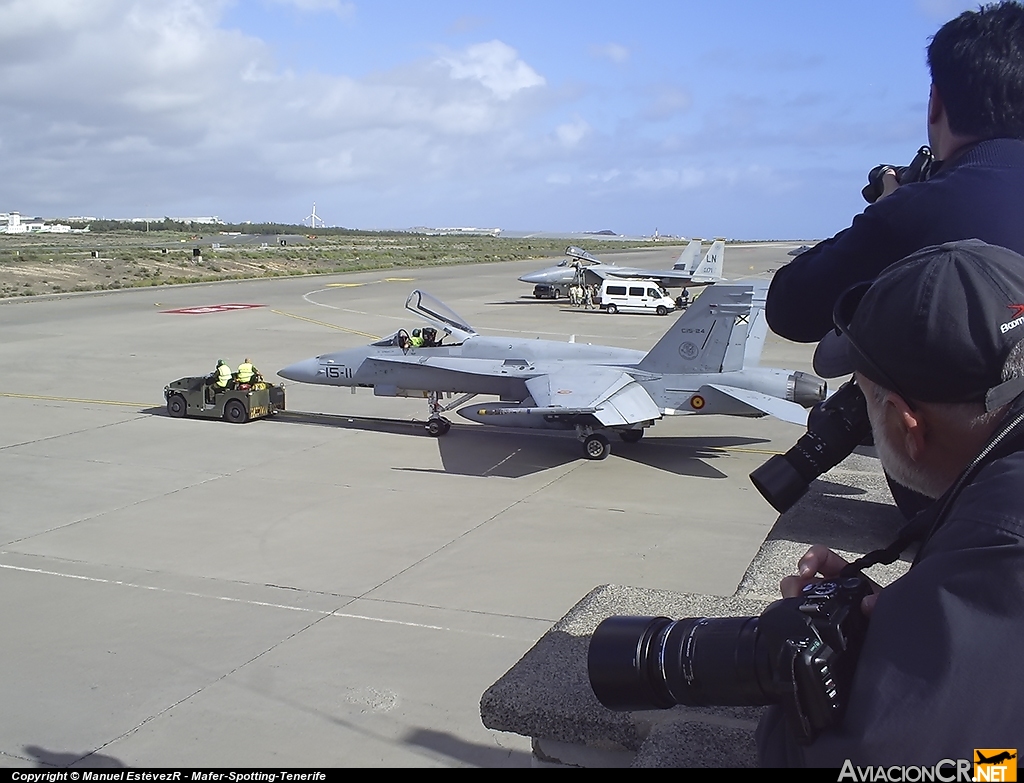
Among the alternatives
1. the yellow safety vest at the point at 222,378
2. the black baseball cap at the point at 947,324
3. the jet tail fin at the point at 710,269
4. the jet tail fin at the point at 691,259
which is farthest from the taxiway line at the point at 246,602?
the jet tail fin at the point at 691,259

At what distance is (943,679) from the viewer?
1.41 m

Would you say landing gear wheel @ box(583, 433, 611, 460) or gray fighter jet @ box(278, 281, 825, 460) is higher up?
gray fighter jet @ box(278, 281, 825, 460)

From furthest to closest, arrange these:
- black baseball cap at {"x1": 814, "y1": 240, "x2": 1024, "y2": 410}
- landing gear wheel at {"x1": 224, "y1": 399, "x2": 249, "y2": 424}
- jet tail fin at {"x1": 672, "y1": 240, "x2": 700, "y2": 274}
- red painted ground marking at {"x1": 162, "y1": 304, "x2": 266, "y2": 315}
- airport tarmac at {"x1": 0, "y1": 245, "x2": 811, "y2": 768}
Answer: jet tail fin at {"x1": 672, "y1": 240, "x2": 700, "y2": 274} → red painted ground marking at {"x1": 162, "y1": 304, "x2": 266, "y2": 315} → landing gear wheel at {"x1": 224, "y1": 399, "x2": 249, "y2": 424} → airport tarmac at {"x1": 0, "y1": 245, "x2": 811, "y2": 768} → black baseball cap at {"x1": 814, "y1": 240, "x2": 1024, "y2": 410}

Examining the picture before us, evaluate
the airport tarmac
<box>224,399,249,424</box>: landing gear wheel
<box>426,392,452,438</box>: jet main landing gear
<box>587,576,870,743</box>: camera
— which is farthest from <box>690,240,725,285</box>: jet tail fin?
<box>587,576,870,743</box>: camera

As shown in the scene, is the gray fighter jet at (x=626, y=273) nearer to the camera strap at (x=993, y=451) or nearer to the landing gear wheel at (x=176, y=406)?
the landing gear wheel at (x=176, y=406)

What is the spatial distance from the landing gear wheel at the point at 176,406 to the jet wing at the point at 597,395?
25.5ft

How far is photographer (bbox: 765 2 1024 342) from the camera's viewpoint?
8.53ft

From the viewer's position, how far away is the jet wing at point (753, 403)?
1474cm

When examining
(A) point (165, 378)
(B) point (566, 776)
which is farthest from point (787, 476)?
(A) point (165, 378)

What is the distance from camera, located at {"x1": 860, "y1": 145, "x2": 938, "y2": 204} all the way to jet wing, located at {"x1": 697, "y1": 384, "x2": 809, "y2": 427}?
36.5ft

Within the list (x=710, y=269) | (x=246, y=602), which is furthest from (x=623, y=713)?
(x=710, y=269)

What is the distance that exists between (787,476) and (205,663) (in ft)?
21.1

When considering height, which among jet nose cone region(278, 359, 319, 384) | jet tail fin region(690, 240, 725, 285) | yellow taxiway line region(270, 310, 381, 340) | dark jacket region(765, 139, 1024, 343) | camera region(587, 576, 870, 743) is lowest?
jet nose cone region(278, 359, 319, 384)

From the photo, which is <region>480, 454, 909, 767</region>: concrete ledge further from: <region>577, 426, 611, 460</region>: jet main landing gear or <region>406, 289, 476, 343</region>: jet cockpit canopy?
<region>406, 289, 476, 343</region>: jet cockpit canopy
